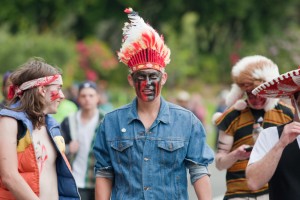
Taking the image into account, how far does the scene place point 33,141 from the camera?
5637mm

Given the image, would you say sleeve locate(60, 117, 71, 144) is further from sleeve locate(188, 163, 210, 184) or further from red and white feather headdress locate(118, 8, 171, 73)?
sleeve locate(188, 163, 210, 184)

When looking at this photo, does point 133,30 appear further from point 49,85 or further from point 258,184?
point 258,184

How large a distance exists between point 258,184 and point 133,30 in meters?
1.47

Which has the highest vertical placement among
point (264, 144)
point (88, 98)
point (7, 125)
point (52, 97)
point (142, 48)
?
point (88, 98)

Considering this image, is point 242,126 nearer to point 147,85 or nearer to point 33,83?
point 147,85

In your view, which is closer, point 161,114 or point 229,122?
point 161,114

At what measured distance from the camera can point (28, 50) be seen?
99.9 ft

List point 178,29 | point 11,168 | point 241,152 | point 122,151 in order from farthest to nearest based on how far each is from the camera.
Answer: point 178,29, point 241,152, point 122,151, point 11,168

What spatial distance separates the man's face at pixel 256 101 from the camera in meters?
7.21

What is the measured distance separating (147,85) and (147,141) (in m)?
0.41

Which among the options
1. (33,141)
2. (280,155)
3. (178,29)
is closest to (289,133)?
(280,155)

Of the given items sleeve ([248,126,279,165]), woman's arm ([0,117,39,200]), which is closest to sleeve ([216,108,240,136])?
sleeve ([248,126,279,165])

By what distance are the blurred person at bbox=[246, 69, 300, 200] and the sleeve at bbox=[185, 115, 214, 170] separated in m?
0.58

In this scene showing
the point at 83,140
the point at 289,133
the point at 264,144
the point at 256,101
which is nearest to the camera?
the point at 289,133
